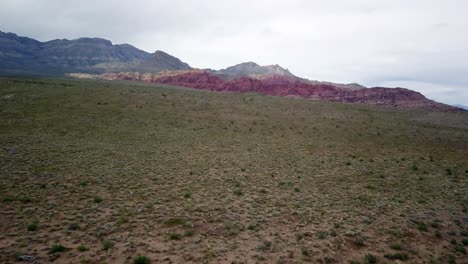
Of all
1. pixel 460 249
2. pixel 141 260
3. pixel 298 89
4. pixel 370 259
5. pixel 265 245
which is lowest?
pixel 141 260

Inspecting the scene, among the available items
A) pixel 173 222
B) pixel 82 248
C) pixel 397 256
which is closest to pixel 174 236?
pixel 173 222

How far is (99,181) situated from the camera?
16.5 m

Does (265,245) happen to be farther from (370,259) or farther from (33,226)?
(33,226)

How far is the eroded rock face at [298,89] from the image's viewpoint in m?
95.2

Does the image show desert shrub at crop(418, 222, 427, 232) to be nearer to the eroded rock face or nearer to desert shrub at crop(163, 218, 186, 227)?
desert shrub at crop(163, 218, 186, 227)

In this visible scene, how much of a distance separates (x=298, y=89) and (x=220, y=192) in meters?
100

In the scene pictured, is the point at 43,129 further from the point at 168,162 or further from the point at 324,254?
the point at 324,254

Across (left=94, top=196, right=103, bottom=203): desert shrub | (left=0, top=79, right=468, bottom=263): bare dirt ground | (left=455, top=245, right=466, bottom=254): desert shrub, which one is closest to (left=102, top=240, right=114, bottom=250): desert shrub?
(left=0, top=79, right=468, bottom=263): bare dirt ground

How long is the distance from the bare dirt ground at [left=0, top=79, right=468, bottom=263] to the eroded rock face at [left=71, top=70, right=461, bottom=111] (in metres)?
64.3

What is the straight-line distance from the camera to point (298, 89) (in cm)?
11081

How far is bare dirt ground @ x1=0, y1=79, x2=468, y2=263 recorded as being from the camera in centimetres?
1043

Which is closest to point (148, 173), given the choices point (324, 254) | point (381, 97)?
point (324, 254)

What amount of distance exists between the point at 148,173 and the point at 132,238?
8220mm

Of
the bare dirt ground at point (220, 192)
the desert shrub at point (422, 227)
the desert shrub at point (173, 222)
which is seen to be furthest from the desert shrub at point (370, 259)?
the desert shrub at point (173, 222)
